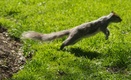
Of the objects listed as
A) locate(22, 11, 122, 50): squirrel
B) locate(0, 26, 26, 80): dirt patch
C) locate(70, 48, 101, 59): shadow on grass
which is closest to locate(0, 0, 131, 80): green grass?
locate(70, 48, 101, 59): shadow on grass

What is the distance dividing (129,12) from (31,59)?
4.68m

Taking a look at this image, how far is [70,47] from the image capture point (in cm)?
955

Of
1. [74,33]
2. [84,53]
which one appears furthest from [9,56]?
[84,53]

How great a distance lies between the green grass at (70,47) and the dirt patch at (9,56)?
20 centimetres

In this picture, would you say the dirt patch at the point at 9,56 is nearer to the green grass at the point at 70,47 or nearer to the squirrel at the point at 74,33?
the green grass at the point at 70,47

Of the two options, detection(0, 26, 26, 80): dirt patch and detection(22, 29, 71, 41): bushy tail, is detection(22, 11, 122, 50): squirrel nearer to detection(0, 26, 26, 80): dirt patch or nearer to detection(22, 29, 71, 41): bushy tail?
detection(22, 29, 71, 41): bushy tail

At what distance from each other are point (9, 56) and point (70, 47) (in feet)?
5.38

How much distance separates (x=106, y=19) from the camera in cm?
988

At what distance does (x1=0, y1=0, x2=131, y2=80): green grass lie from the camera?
8344 millimetres

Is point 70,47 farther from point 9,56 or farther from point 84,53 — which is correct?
point 9,56

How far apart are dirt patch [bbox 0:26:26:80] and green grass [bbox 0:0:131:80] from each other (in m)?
0.20

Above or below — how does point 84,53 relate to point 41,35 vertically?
below

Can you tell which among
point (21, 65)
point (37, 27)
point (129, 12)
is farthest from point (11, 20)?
point (129, 12)

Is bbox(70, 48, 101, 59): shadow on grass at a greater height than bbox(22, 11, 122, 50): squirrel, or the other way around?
bbox(22, 11, 122, 50): squirrel
